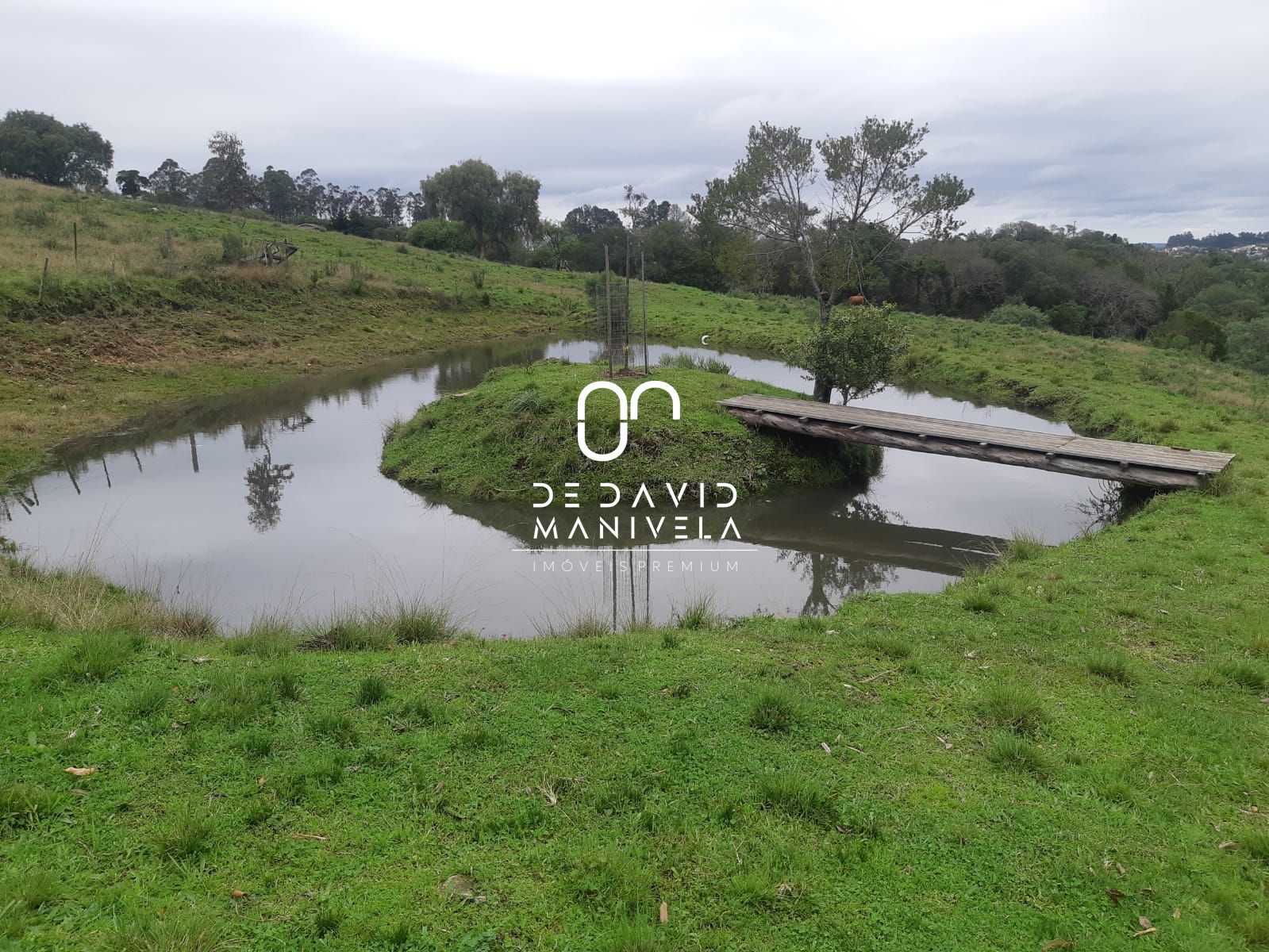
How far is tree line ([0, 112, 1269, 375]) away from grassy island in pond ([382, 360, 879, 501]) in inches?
117

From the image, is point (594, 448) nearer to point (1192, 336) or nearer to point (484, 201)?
point (1192, 336)

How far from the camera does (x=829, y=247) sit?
1719 centimetres

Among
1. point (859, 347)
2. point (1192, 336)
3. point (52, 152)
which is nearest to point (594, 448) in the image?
point (859, 347)

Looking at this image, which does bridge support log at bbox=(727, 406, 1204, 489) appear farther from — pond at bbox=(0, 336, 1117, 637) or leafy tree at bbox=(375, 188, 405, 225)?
leafy tree at bbox=(375, 188, 405, 225)

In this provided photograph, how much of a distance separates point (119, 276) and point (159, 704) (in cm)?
2525

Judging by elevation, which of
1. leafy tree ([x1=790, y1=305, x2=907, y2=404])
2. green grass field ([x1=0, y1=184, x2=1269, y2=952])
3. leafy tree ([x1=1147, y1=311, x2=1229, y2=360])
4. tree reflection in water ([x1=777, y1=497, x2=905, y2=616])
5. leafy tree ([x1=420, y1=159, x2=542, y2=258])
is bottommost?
tree reflection in water ([x1=777, y1=497, x2=905, y2=616])

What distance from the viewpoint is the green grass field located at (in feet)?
10.9

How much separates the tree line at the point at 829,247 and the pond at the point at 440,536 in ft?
15.6

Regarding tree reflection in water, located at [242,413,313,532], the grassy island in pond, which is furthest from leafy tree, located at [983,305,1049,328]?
tree reflection in water, located at [242,413,313,532]

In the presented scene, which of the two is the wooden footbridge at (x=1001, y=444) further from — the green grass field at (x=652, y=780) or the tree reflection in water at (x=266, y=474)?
the tree reflection in water at (x=266, y=474)

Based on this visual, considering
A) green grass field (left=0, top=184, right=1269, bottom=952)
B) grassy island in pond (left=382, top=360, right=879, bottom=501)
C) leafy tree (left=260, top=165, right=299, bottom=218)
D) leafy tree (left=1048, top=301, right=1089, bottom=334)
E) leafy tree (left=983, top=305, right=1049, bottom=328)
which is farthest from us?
leafy tree (left=260, top=165, right=299, bottom=218)

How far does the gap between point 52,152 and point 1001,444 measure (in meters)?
71.7

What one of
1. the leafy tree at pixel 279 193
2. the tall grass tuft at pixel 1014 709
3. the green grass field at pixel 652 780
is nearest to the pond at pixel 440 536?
the green grass field at pixel 652 780

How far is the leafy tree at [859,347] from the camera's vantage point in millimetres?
14641
